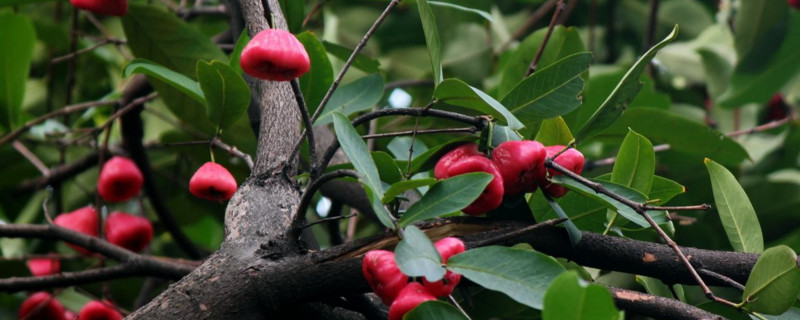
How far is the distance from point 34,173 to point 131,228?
58 cm

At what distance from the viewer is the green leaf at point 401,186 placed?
810 millimetres

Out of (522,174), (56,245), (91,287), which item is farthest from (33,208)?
(522,174)

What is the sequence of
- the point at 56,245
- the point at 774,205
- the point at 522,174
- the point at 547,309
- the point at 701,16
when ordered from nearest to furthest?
the point at 547,309 → the point at 522,174 → the point at 774,205 → the point at 56,245 → the point at 701,16

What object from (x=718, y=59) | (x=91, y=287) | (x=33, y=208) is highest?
(x=718, y=59)

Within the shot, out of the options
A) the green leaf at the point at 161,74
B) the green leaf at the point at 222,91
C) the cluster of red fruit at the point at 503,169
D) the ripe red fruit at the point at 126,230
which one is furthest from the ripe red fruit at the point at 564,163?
the ripe red fruit at the point at 126,230

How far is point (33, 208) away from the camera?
2061 millimetres

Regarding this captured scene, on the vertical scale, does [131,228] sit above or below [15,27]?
below

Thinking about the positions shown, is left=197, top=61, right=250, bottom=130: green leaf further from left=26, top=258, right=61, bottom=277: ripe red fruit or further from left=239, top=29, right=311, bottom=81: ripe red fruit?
left=26, top=258, right=61, bottom=277: ripe red fruit

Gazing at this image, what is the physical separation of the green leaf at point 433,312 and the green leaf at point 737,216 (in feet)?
1.43

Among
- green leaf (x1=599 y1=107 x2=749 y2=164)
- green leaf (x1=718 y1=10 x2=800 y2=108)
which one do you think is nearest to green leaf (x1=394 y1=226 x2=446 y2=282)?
green leaf (x1=599 y1=107 x2=749 y2=164)

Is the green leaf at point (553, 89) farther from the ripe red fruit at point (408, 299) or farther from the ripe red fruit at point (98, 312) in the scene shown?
the ripe red fruit at point (98, 312)

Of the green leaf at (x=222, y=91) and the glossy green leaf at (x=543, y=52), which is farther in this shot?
the glossy green leaf at (x=543, y=52)

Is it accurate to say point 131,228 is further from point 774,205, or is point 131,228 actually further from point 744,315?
point 774,205

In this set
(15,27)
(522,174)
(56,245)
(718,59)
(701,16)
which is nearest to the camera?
(522,174)
